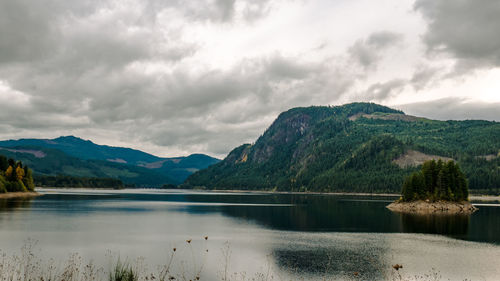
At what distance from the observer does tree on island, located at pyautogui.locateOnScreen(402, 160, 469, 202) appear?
513ft

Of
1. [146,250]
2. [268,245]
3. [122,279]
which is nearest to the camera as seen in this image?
[122,279]

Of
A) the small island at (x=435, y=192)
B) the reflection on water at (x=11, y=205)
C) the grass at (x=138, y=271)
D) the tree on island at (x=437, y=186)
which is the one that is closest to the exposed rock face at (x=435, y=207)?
the small island at (x=435, y=192)

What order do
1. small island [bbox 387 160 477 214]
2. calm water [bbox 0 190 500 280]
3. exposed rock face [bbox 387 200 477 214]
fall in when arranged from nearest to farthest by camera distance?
1. calm water [bbox 0 190 500 280]
2. exposed rock face [bbox 387 200 477 214]
3. small island [bbox 387 160 477 214]

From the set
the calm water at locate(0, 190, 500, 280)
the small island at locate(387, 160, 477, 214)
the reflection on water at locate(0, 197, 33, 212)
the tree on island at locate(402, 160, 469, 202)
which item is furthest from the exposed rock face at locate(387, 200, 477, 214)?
the reflection on water at locate(0, 197, 33, 212)

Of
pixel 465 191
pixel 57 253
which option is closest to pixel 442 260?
pixel 57 253

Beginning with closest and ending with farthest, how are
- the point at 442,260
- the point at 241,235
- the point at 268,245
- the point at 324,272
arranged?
the point at 324,272 → the point at 442,260 → the point at 268,245 → the point at 241,235

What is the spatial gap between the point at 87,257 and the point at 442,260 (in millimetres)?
46084

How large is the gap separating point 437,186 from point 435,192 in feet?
8.55

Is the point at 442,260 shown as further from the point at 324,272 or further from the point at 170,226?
the point at 170,226

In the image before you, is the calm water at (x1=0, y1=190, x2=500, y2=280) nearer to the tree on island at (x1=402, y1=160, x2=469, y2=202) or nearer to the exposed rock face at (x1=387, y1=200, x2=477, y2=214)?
the exposed rock face at (x1=387, y1=200, x2=477, y2=214)

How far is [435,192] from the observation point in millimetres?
157000

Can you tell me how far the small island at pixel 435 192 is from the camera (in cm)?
15488

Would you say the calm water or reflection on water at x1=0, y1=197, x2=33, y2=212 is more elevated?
the calm water

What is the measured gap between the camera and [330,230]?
88.3 metres
